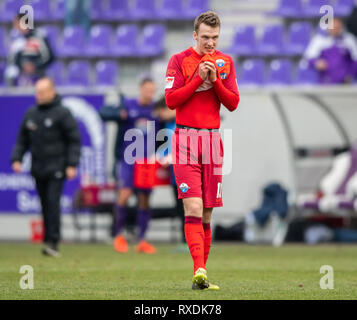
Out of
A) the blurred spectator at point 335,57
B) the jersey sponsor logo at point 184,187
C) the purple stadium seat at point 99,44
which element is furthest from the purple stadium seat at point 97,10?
the jersey sponsor logo at point 184,187

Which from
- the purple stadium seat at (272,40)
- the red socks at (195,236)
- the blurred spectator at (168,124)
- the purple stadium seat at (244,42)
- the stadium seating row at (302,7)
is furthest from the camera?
the stadium seating row at (302,7)

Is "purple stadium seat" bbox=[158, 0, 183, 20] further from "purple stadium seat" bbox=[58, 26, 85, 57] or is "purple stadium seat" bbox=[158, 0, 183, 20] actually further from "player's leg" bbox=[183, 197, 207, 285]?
"player's leg" bbox=[183, 197, 207, 285]

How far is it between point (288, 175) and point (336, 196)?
0.95 meters

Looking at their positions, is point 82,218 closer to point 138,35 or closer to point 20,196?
point 20,196

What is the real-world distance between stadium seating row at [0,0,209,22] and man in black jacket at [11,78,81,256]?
10241mm

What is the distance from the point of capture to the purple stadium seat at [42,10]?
22906mm

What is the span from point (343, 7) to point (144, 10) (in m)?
5.00

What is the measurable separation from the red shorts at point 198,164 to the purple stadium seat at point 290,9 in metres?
14.5

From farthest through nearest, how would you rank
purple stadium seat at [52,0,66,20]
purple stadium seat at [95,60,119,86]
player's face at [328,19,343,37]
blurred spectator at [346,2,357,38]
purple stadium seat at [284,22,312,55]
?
1. purple stadium seat at [52,0,66,20]
2. purple stadium seat at [284,22,312,55]
3. purple stadium seat at [95,60,119,86]
4. blurred spectator at [346,2,357,38]
5. player's face at [328,19,343,37]

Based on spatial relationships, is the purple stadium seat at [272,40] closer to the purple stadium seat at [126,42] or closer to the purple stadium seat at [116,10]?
the purple stadium seat at [126,42]

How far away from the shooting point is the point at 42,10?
23016 mm

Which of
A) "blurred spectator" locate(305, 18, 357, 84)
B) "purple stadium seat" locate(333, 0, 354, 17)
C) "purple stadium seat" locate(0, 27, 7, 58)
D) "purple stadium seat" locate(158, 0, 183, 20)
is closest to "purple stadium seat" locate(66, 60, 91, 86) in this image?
"purple stadium seat" locate(0, 27, 7, 58)

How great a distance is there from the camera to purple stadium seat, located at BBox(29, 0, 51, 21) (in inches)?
902
